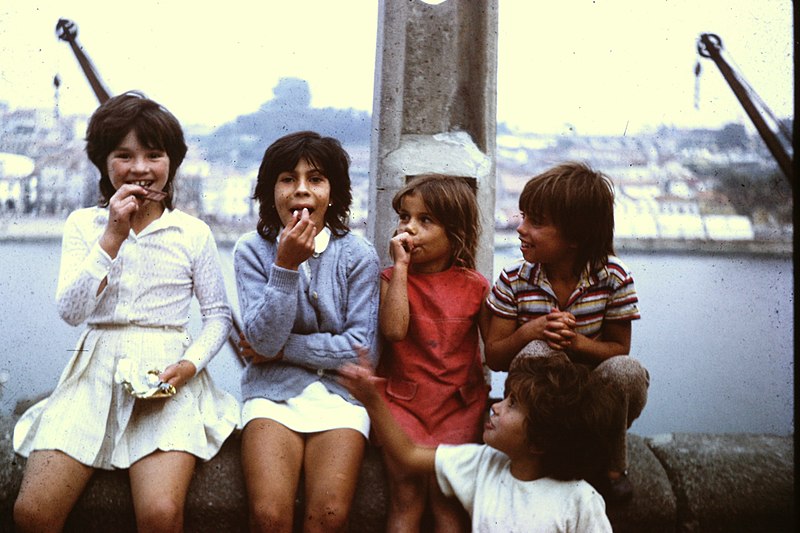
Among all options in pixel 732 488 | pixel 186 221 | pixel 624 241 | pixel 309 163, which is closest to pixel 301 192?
pixel 309 163

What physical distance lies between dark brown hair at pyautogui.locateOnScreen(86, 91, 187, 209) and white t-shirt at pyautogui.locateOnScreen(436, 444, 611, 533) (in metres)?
1.04

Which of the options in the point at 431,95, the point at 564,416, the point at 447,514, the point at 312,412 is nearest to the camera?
the point at 564,416

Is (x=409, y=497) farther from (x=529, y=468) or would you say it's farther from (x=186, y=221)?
(x=186, y=221)

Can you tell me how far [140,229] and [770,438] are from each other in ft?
5.95

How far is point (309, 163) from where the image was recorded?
2.17 meters

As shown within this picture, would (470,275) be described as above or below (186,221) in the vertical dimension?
below

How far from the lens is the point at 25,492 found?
1853mm

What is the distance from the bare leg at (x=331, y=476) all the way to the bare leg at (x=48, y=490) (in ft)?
1.70

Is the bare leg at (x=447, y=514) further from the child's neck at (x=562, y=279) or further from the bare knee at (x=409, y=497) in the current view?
→ the child's neck at (x=562, y=279)

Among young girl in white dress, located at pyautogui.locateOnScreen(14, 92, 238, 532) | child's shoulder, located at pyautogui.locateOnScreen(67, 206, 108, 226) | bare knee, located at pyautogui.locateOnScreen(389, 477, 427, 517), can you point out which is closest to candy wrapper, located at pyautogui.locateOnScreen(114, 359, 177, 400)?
young girl in white dress, located at pyautogui.locateOnScreen(14, 92, 238, 532)

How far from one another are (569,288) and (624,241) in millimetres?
554

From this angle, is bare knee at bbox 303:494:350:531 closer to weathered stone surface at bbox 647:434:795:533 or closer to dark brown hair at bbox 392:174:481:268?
dark brown hair at bbox 392:174:481:268

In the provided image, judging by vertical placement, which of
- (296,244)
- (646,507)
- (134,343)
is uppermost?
(296,244)

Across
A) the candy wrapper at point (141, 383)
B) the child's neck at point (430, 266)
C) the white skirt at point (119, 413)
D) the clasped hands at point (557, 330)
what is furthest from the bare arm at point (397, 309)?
the candy wrapper at point (141, 383)
